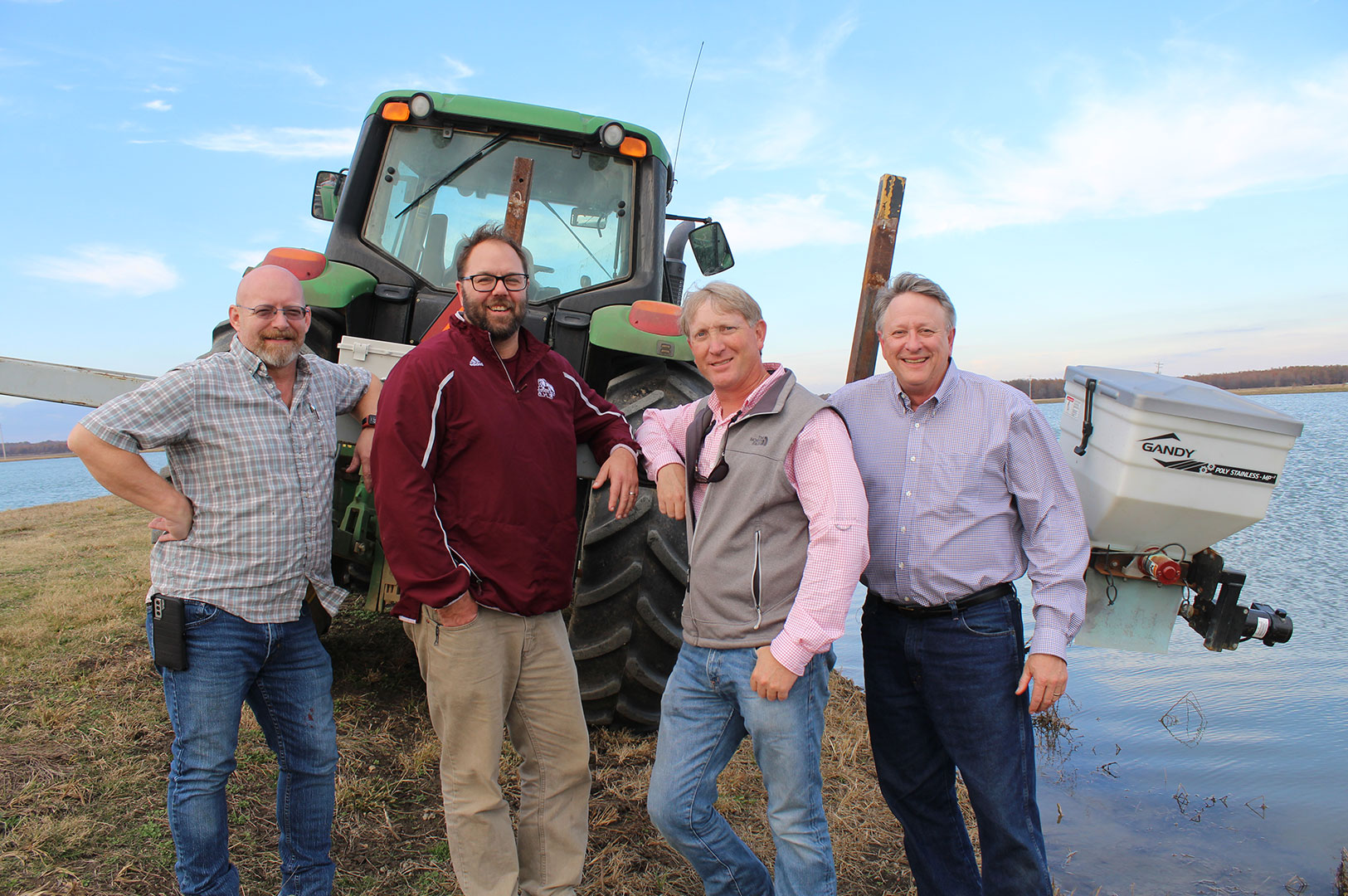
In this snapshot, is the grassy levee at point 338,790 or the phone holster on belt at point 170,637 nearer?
the phone holster on belt at point 170,637

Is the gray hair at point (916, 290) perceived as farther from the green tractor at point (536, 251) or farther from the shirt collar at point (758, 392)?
the green tractor at point (536, 251)

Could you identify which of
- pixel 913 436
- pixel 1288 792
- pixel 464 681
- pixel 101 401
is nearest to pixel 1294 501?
pixel 1288 792

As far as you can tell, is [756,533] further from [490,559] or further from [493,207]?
[493,207]

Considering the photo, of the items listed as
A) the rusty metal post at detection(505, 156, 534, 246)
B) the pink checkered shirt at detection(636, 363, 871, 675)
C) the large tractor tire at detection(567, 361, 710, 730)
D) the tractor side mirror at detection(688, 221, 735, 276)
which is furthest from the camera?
the tractor side mirror at detection(688, 221, 735, 276)

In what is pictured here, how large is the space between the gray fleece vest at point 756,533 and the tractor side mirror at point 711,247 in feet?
8.96

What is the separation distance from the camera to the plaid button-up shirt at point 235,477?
6.15 feet

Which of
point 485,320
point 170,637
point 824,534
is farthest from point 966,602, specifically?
point 170,637

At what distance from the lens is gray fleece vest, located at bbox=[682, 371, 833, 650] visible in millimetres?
1804

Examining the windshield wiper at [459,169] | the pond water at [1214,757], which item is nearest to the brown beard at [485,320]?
the windshield wiper at [459,169]

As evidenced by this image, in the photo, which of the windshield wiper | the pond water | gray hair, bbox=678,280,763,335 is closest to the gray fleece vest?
gray hair, bbox=678,280,763,335

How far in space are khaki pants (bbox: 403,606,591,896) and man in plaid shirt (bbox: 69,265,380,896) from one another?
319 mm

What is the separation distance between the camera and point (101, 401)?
8.26 feet

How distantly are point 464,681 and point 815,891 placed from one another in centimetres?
90

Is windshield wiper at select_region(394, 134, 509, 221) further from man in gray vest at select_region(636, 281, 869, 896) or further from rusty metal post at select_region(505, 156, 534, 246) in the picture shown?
man in gray vest at select_region(636, 281, 869, 896)
